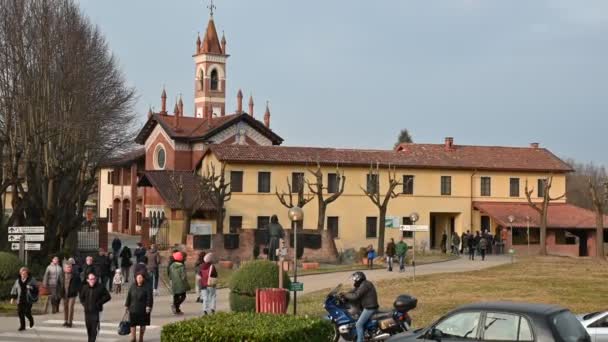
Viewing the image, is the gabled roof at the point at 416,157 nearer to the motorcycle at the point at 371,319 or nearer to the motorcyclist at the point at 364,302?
the motorcycle at the point at 371,319

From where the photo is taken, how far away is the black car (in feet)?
38.4

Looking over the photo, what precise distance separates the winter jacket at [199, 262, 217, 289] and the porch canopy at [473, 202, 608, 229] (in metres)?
36.0

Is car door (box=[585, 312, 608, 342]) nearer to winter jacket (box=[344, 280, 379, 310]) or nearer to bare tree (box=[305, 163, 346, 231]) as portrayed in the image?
winter jacket (box=[344, 280, 379, 310])

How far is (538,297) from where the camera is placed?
25625mm

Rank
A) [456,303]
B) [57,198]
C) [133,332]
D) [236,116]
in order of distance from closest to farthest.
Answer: [133,332] → [456,303] → [57,198] → [236,116]

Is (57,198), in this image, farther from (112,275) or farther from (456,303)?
(456,303)

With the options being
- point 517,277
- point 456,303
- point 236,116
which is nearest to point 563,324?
point 456,303

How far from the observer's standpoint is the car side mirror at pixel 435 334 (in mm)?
12578

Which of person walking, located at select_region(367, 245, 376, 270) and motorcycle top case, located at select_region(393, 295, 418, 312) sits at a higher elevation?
motorcycle top case, located at select_region(393, 295, 418, 312)

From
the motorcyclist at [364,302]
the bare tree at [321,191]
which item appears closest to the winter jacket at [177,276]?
the motorcyclist at [364,302]

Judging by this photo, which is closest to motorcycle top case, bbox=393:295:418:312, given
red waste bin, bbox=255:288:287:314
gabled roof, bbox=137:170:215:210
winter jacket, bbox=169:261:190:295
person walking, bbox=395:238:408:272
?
red waste bin, bbox=255:288:287:314

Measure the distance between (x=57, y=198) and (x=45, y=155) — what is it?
2770mm

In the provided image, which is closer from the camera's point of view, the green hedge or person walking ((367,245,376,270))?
the green hedge

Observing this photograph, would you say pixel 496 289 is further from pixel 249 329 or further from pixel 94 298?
pixel 249 329
